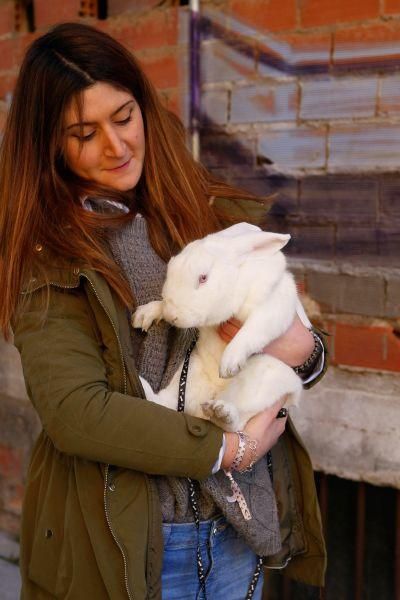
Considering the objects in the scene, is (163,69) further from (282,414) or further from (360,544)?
(360,544)


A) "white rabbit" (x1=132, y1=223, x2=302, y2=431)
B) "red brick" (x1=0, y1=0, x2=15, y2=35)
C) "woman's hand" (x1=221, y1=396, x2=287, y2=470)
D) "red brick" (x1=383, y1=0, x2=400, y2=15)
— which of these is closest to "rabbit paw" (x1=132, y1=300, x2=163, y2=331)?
"white rabbit" (x1=132, y1=223, x2=302, y2=431)

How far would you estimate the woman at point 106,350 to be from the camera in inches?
65.6

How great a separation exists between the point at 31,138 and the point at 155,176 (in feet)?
1.28

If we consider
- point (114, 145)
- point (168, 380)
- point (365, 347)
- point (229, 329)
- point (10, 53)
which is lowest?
point (365, 347)

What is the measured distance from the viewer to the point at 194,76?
10.2 feet

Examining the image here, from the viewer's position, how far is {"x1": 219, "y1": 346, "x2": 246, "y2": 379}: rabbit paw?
5.91 feet

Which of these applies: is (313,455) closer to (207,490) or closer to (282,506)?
(282,506)

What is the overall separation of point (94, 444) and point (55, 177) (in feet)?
2.40

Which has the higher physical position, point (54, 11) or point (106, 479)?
point (54, 11)

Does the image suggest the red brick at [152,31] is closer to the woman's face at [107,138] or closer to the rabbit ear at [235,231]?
the woman's face at [107,138]

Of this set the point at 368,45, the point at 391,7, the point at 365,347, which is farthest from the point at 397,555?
the point at 391,7

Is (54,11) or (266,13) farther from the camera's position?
(54,11)

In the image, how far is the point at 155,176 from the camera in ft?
7.04

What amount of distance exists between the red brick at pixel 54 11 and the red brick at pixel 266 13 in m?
0.86
